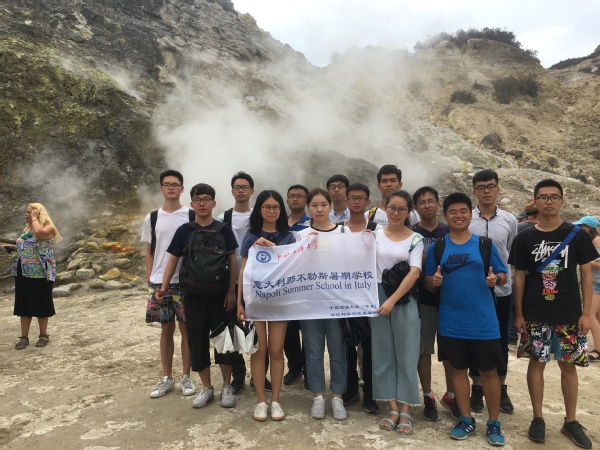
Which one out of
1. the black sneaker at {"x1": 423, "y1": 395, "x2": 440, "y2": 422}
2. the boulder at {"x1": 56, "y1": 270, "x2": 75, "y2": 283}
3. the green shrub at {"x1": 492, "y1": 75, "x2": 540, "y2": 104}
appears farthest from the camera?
the green shrub at {"x1": 492, "y1": 75, "x2": 540, "y2": 104}

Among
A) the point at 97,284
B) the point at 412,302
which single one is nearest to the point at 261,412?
the point at 412,302

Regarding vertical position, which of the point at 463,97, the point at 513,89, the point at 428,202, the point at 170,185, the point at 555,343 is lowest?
the point at 555,343

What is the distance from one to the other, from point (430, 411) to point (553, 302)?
120 cm

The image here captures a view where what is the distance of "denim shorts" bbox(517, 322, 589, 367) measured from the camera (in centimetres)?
277

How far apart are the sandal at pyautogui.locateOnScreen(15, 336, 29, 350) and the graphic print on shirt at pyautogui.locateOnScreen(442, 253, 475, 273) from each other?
191 inches

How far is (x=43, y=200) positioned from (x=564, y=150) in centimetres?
2161

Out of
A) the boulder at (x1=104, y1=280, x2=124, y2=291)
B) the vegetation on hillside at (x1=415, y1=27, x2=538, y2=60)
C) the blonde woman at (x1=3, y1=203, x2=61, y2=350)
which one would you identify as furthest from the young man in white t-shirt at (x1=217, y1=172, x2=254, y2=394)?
the vegetation on hillside at (x1=415, y1=27, x2=538, y2=60)

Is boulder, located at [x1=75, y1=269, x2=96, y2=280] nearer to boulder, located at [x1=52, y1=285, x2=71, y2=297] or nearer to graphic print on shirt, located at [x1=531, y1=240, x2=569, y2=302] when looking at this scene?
boulder, located at [x1=52, y1=285, x2=71, y2=297]

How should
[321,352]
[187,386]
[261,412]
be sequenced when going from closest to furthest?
[261,412] < [321,352] < [187,386]

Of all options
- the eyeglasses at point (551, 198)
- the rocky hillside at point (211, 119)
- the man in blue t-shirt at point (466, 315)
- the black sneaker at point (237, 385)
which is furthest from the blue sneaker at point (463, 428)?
the rocky hillside at point (211, 119)

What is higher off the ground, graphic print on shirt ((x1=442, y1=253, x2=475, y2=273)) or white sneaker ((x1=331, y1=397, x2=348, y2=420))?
graphic print on shirt ((x1=442, y1=253, x2=475, y2=273))

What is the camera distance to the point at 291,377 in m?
3.82

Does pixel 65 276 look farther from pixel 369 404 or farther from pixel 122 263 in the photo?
pixel 369 404

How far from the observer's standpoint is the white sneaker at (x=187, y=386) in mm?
3473
